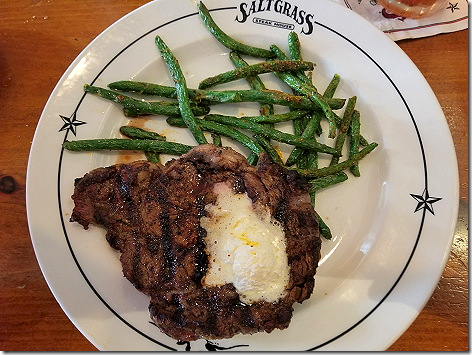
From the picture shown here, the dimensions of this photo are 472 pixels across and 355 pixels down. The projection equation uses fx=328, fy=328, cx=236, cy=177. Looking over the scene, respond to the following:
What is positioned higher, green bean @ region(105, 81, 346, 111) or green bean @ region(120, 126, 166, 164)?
green bean @ region(105, 81, 346, 111)

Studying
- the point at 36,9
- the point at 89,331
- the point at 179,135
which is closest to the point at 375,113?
the point at 179,135

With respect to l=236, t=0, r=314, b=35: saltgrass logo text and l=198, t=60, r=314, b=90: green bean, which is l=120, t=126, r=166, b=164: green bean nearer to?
l=198, t=60, r=314, b=90: green bean

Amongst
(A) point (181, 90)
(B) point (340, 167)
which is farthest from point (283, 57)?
(B) point (340, 167)

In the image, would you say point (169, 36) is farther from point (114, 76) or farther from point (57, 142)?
point (57, 142)

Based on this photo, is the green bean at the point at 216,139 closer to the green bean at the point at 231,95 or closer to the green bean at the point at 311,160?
the green bean at the point at 231,95

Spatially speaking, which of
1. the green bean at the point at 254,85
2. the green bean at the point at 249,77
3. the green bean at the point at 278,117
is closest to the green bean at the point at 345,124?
the green bean at the point at 278,117

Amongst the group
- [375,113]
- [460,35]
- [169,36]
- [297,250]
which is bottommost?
[297,250]

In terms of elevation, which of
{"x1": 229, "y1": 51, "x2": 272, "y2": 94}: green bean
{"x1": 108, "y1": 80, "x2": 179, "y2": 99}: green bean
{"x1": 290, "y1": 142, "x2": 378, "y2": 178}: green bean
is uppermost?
{"x1": 229, "y1": 51, "x2": 272, "y2": 94}: green bean

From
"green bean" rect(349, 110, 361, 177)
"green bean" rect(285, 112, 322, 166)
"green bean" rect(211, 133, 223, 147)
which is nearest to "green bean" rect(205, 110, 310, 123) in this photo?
"green bean" rect(285, 112, 322, 166)
